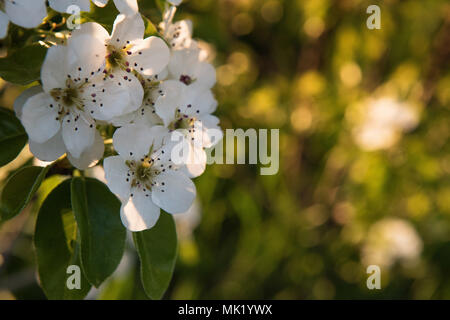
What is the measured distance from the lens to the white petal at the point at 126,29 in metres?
0.69

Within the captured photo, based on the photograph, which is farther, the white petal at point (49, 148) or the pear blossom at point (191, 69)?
the pear blossom at point (191, 69)

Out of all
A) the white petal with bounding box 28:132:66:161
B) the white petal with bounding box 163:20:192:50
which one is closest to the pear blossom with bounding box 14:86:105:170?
the white petal with bounding box 28:132:66:161

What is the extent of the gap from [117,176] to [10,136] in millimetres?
184

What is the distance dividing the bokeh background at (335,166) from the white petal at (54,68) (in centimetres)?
117

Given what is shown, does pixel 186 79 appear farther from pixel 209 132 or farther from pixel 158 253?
pixel 158 253

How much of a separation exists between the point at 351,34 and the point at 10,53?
5.22 feet

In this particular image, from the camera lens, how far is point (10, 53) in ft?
2.38

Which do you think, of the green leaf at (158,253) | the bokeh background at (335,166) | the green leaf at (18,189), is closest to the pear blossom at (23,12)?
the green leaf at (18,189)

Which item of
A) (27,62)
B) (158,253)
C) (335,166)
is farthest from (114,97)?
(335,166)

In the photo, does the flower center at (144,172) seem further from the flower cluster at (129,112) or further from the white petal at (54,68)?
the white petal at (54,68)

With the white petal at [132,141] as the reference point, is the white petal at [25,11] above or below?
above

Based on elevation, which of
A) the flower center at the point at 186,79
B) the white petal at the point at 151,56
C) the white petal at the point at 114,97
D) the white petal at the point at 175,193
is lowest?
the white petal at the point at 175,193

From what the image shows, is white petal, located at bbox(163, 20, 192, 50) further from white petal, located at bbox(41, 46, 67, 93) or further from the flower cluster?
white petal, located at bbox(41, 46, 67, 93)

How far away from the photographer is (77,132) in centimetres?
68
